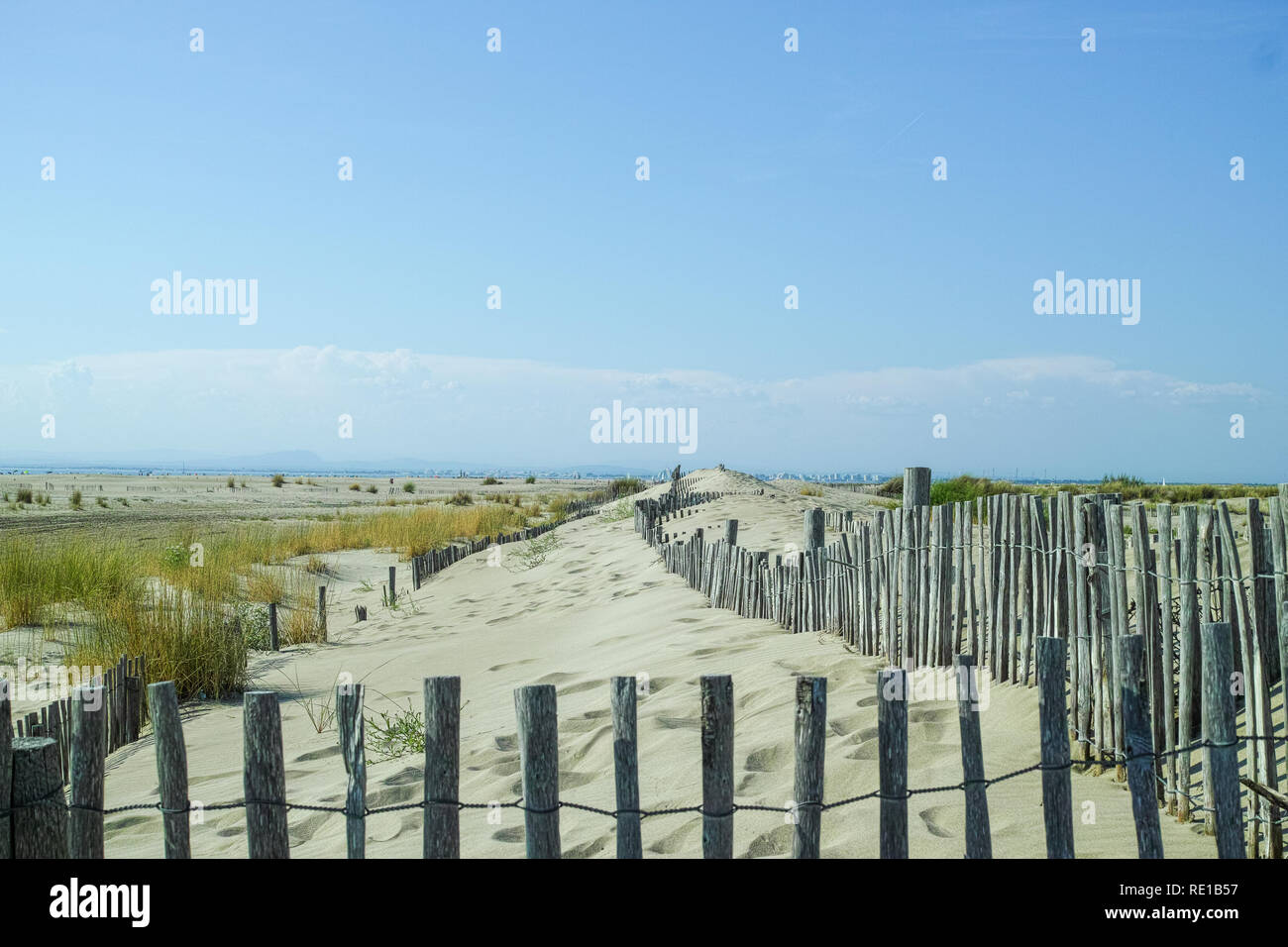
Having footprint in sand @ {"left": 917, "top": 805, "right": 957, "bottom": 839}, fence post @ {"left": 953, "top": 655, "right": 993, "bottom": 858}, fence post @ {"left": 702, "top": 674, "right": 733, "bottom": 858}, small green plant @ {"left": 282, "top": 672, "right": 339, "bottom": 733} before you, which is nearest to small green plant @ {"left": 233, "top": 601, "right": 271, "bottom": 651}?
small green plant @ {"left": 282, "top": 672, "right": 339, "bottom": 733}

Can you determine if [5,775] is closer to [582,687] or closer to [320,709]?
[582,687]

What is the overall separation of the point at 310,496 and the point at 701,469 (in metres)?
15.9

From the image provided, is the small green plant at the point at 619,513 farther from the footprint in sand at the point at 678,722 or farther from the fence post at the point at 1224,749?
the fence post at the point at 1224,749

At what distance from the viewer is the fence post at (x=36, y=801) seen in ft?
7.56

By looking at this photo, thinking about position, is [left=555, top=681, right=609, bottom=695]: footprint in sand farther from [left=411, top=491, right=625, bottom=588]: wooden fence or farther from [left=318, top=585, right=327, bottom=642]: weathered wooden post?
[left=411, top=491, right=625, bottom=588]: wooden fence

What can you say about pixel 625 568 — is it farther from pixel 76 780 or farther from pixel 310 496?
pixel 310 496

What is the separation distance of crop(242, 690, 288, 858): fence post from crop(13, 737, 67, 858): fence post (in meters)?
0.43

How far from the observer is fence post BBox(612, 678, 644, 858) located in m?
2.45

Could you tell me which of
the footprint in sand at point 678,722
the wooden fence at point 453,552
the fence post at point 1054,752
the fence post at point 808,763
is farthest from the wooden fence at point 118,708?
the wooden fence at point 453,552

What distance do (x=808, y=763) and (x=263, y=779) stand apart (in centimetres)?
138

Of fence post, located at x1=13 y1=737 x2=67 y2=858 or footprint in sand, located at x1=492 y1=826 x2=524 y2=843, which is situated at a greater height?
fence post, located at x1=13 y1=737 x2=67 y2=858

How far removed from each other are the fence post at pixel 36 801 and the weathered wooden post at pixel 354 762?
66 cm

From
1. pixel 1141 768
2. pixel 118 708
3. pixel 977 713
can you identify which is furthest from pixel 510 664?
pixel 1141 768
